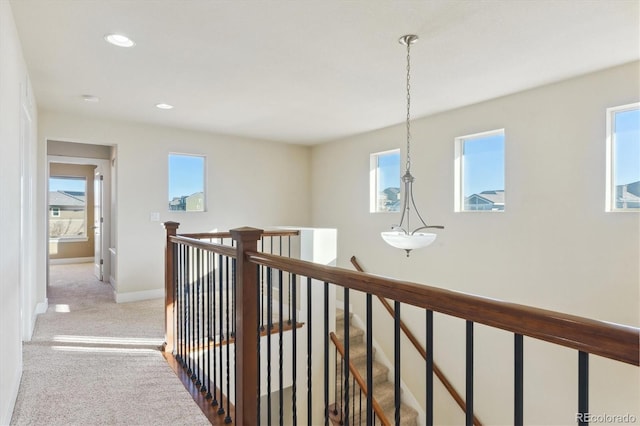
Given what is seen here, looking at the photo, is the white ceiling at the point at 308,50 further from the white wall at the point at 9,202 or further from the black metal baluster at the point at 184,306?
the black metal baluster at the point at 184,306

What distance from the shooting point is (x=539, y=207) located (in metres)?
3.52

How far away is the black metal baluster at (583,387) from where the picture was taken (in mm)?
684

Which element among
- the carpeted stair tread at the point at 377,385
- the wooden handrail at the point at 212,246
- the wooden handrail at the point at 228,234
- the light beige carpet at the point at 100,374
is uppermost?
the wooden handrail at the point at 212,246

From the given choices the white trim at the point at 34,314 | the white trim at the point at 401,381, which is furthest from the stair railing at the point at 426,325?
the white trim at the point at 401,381

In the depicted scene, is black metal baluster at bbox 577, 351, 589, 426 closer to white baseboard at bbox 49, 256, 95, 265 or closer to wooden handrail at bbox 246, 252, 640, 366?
wooden handrail at bbox 246, 252, 640, 366

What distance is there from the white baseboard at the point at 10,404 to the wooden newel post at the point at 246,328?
3.76 feet

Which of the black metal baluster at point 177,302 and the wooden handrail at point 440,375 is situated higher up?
the black metal baluster at point 177,302

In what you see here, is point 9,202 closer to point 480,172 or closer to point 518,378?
point 518,378

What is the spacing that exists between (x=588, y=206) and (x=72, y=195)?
31.1 feet

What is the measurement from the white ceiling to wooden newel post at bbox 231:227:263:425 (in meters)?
1.39

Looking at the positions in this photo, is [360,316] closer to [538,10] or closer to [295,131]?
[295,131]

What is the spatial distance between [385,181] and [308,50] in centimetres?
296

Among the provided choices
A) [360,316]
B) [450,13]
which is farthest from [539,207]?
[360,316]

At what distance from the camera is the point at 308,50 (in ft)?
8.90
